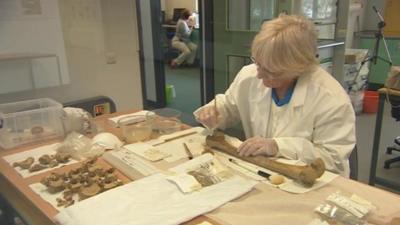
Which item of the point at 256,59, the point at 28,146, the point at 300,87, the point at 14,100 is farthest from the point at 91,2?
the point at 300,87

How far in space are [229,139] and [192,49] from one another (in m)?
4.34

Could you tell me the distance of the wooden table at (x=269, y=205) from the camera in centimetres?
88

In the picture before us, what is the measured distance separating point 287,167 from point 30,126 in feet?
3.62

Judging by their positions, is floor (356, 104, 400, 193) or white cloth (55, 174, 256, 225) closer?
white cloth (55, 174, 256, 225)

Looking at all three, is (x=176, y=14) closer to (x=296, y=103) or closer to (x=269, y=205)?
(x=296, y=103)

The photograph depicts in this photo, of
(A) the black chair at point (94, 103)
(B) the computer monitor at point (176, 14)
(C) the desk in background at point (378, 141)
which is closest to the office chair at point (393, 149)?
(C) the desk in background at point (378, 141)

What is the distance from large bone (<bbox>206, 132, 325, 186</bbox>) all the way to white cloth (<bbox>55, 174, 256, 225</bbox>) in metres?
0.12

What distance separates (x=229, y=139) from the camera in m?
1.36

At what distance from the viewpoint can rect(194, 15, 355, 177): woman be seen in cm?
122

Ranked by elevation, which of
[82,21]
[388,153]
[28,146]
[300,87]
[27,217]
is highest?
[82,21]

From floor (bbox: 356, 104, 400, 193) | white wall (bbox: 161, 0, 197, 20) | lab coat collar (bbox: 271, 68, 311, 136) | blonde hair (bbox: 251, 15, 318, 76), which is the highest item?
white wall (bbox: 161, 0, 197, 20)

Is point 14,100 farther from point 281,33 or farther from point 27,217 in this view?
point 281,33

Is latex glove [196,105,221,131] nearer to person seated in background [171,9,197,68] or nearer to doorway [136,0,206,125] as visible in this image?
doorway [136,0,206,125]

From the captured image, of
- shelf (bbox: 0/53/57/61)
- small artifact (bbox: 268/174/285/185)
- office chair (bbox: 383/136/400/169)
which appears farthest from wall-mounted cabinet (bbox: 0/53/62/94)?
office chair (bbox: 383/136/400/169)
